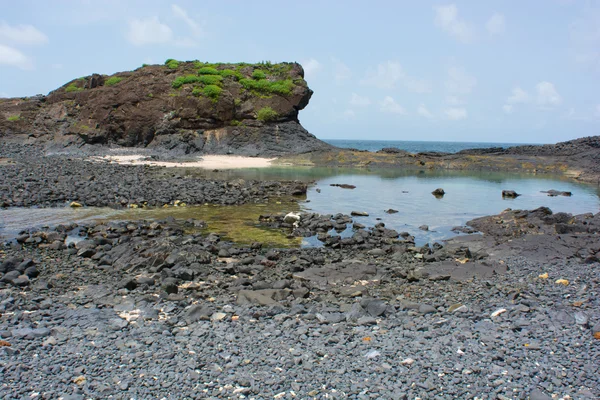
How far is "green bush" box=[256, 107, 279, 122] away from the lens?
4834 centimetres

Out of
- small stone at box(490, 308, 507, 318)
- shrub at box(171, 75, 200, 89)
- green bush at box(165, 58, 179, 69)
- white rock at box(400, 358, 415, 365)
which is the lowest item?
white rock at box(400, 358, 415, 365)

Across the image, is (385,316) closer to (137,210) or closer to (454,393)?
(454,393)

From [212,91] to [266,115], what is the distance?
6003mm

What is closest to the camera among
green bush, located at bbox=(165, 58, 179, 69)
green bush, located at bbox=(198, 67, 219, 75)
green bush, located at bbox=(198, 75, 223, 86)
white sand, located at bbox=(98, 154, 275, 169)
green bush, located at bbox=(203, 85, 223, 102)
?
white sand, located at bbox=(98, 154, 275, 169)

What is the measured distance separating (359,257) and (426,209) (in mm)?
9630

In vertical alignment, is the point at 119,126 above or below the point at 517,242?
above

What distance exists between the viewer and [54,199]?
1741 cm

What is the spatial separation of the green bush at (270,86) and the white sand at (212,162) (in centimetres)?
930

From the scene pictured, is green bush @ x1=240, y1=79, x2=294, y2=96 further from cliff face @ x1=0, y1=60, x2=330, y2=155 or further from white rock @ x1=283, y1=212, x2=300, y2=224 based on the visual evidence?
white rock @ x1=283, y1=212, x2=300, y2=224

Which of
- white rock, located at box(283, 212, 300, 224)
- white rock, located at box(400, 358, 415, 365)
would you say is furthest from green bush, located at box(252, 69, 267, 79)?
white rock, located at box(400, 358, 415, 365)

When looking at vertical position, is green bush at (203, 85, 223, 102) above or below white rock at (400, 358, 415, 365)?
above

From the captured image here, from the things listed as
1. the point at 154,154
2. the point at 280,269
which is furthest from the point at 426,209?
the point at 154,154

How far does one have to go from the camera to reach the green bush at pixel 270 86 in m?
50.1

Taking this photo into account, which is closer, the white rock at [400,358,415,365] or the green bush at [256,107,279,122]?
the white rock at [400,358,415,365]
